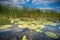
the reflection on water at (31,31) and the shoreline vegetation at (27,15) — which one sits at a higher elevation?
the shoreline vegetation at (27,15)

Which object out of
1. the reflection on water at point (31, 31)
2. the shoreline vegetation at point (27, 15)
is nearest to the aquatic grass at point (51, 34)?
the reflection on water at point (31, 31)

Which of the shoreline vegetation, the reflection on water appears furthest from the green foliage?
the reflection on water

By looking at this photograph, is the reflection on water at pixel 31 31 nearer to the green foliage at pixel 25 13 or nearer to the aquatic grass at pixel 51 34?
the aquatic grass at pixel 51 34

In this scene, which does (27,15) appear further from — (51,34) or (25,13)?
(51,34)

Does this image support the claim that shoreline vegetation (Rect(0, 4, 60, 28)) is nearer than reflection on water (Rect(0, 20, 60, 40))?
No

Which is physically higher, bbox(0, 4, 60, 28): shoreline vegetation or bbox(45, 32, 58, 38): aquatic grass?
bbox(0, 4, 60, 28): shoreline vegetation

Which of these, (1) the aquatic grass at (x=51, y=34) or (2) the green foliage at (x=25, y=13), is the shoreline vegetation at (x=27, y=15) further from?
(1) the aquatic grass at (x=51, y=34)

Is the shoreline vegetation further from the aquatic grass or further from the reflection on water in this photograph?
the aquatic grass

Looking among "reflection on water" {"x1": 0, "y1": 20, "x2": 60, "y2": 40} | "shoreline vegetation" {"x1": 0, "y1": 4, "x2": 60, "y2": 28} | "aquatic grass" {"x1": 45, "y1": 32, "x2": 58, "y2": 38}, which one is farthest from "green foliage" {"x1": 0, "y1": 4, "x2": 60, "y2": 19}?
"aquatic grass" {"x1": 45, "y1": 32, "x2": 58, "y2": 38}

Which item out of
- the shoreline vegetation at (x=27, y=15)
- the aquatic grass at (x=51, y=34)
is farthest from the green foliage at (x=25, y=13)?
the aquatic grass at (x=51, y=34)

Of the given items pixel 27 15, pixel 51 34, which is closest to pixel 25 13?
pixel 27 15

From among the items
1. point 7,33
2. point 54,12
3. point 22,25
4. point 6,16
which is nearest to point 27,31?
point 22,25

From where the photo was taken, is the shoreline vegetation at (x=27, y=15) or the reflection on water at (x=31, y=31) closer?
the reflection on water at (x=31, y=31)

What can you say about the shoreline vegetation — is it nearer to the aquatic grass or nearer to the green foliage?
the green foliage
